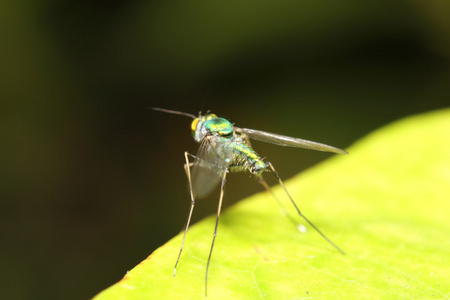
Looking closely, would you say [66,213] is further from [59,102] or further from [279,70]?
[279,70]

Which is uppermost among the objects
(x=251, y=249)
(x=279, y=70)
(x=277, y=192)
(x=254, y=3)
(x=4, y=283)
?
(x=254, y=3)

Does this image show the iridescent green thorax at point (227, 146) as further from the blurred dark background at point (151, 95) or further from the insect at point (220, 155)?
the blurred dark background at point (151, 95)

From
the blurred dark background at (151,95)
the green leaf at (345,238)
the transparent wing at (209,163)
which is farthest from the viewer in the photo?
the blurred dark background at (151,95)

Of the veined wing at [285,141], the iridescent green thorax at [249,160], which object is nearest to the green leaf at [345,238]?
the iridescent green thorax at [249,160]

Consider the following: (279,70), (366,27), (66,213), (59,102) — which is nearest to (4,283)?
(66,213)

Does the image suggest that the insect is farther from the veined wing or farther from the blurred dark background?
the blurred dark background

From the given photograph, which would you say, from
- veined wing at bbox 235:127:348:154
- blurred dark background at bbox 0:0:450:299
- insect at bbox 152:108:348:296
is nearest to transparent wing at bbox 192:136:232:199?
insect at bbox 152:108:348:296
